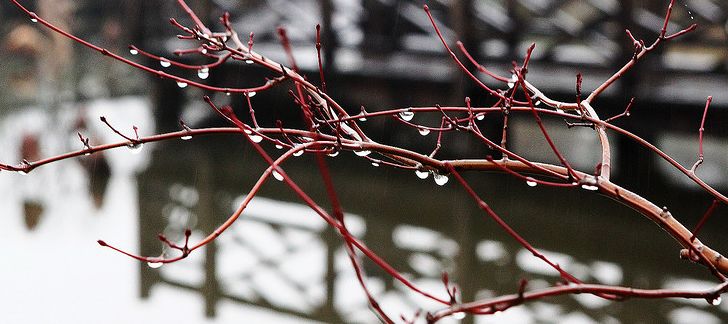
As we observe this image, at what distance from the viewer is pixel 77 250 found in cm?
358

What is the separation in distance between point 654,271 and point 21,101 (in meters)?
4.42

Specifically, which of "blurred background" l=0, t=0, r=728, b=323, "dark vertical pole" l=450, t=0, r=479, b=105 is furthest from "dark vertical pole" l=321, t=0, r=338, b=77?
"dark vertical pole" l=450, t=0, r=479, b=105

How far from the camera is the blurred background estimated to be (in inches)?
126

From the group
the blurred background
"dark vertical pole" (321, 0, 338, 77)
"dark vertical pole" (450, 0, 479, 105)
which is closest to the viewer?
the blurred background

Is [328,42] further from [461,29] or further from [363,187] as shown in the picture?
[363,187]

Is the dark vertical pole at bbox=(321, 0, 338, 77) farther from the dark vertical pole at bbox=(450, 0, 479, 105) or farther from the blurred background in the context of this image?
the dark vertical pole at bbox=(450, 0, 479, 105)

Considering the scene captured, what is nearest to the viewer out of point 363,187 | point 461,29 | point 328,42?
point 363,187

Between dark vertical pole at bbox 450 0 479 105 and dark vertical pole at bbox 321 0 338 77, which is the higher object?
dark vertical pole at bbox 321 0 338 77

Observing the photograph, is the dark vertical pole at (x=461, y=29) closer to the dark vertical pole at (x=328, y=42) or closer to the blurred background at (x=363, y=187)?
the blurred background at (x=363, y=187)

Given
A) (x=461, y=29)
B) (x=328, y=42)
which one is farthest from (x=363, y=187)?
(x=328, y=42)

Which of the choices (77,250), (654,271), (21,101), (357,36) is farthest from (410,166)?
(21,101)

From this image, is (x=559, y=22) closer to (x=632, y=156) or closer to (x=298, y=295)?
(x=632, y=156)

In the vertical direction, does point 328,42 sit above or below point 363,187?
above

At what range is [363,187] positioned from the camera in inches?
169
